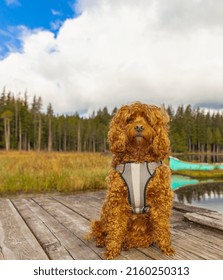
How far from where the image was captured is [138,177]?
296 centimetres

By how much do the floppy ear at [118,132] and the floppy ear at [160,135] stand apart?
1.03ft

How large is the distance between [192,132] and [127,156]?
91696 millimetres

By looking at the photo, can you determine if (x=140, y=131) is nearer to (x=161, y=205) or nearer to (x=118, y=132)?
(x=118, y=132)

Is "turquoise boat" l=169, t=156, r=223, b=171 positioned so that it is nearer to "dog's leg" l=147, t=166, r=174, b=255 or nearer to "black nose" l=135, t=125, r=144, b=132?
"dog's leg" l=147, t=166, r=174, b=255

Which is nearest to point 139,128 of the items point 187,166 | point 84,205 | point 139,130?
point 139,130

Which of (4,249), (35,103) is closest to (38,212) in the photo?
(4,249)

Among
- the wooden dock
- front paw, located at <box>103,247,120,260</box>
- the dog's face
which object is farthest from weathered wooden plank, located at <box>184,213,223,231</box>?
the dog's face

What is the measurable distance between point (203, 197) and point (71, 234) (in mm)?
11615

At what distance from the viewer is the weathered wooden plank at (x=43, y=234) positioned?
3.07 metres

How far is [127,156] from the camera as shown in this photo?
3049mm

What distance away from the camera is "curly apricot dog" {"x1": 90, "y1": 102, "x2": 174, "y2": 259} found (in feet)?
9.62

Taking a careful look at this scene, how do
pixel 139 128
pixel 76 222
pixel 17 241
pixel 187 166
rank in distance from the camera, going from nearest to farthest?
pixel 139 128
pixel 17 241
pixel 76 222
pixel 187 166
